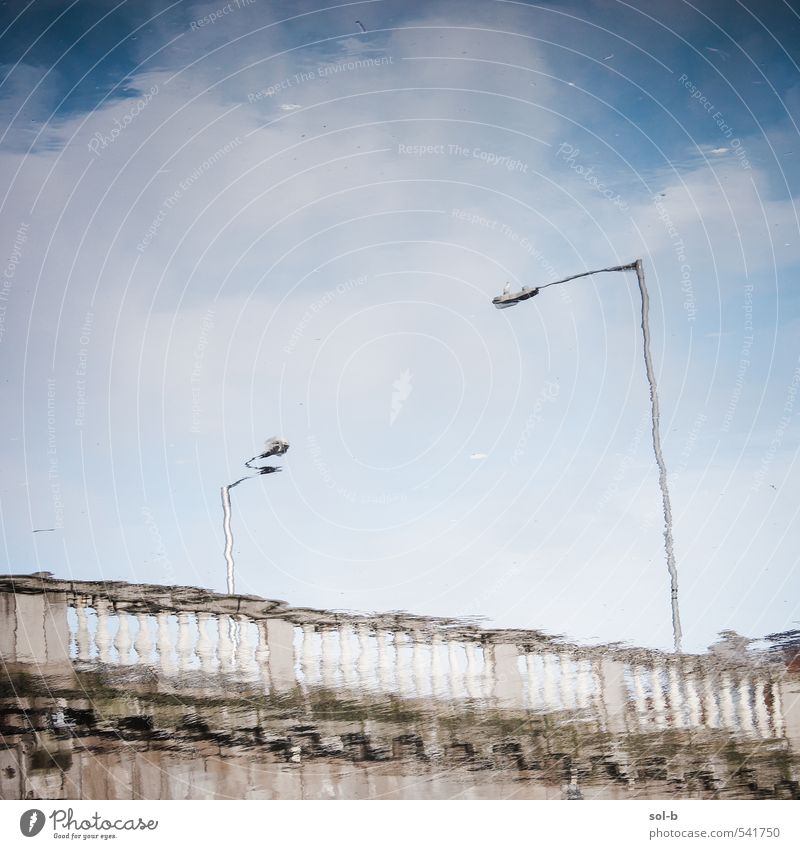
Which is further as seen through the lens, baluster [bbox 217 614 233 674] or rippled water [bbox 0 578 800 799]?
baluster [bbox 217 614 233 674]

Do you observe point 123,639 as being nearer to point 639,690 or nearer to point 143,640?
point 143,640

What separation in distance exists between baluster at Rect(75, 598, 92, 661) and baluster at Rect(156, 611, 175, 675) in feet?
0.76

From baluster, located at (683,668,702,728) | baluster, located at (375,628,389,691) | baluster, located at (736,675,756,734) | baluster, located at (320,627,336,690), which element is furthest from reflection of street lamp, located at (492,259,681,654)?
baluster, located at (320,627,336,690)

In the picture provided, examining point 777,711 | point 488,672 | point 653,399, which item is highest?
point 653,399

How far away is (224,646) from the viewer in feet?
12.3

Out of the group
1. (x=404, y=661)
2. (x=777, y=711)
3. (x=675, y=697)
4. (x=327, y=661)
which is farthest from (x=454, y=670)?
(x=777, y=711)

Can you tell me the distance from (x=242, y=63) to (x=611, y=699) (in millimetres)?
2552

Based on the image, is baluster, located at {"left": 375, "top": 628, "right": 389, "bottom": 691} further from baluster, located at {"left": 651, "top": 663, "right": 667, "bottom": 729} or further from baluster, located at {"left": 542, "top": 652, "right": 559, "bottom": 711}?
baluster, located at {"left": 651, "top": 663, "right": 667, "bottom": 729}

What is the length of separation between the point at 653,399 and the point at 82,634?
2125mm

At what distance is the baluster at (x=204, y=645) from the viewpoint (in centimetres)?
374

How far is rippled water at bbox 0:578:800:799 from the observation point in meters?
3.64

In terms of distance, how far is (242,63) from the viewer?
3.85 meters
